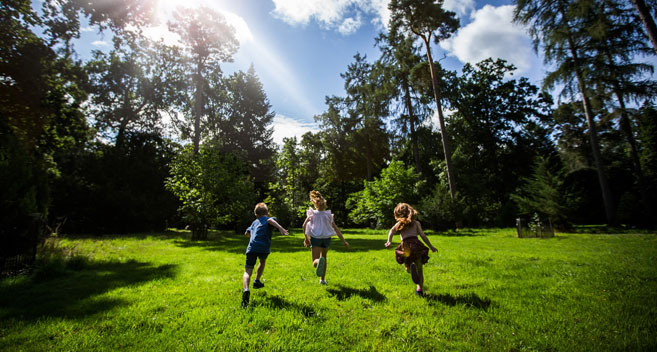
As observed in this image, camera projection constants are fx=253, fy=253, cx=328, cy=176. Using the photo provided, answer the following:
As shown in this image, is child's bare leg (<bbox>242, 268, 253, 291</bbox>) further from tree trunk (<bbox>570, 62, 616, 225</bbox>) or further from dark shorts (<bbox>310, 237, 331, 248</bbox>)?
tree trunk (<bbox>570, 62, 616, 225</bbox>)

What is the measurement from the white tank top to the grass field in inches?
43.4

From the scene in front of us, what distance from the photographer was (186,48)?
23.1 m

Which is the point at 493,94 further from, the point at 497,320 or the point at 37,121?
the point at 37,121

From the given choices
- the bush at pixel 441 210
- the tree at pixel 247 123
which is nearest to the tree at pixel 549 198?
the bush at pixel 441 210

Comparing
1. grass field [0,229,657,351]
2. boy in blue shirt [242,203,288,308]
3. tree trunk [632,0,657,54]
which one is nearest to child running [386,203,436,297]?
grass field [0,229,657,351]

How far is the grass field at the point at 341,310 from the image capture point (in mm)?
3148

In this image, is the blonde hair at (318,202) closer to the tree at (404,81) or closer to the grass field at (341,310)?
the grass field at (341,310)

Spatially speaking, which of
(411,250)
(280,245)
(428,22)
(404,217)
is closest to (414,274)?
(411,250)

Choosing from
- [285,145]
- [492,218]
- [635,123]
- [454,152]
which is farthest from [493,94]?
[285,145]

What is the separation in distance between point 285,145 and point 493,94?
31403 millimetres

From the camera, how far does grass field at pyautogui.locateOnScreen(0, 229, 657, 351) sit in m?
3.15

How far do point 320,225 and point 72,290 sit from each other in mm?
5523

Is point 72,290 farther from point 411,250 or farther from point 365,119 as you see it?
point 365,119

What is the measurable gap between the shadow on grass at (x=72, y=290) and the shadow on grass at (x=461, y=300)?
5.58 meters
